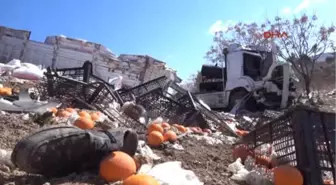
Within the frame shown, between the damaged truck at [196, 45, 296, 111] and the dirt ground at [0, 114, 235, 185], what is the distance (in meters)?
9.45

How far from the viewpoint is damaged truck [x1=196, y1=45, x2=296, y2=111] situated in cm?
1346

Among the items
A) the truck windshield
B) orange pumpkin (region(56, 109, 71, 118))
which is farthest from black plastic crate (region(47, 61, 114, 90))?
the truck windshield

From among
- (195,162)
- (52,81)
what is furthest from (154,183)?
(52,81)

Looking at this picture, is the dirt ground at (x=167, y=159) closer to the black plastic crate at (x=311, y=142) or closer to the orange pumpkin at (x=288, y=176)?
the orange pumpkin at (x=288, y=176)

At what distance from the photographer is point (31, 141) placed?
224 centimetres

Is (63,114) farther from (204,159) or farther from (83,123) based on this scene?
(204,159)

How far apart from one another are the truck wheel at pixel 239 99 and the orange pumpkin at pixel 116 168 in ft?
39.4

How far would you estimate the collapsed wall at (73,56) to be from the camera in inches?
671

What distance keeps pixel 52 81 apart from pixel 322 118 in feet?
16.9

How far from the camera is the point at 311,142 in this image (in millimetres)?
2607

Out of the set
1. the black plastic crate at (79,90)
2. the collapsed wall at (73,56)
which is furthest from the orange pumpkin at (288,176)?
the collapsed wall at (73,56)

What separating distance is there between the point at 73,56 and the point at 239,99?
30.3 feet

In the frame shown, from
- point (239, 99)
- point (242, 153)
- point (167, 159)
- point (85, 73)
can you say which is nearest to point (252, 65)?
point (239, 99)

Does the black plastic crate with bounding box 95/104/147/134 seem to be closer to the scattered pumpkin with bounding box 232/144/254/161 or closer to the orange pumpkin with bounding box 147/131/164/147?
the orange pumpkin with bounding box 147/131/164/147
